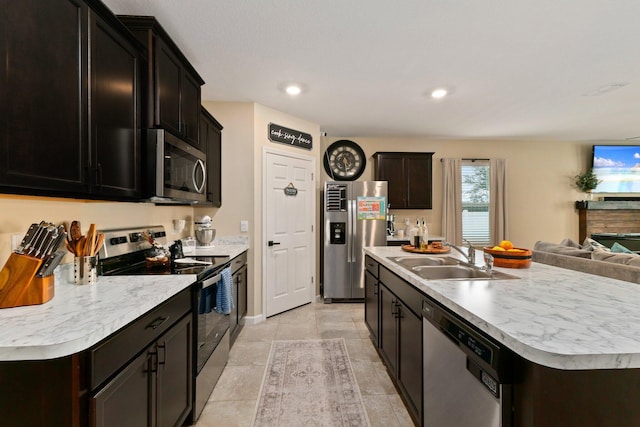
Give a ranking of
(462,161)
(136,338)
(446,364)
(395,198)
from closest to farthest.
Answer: (136,338)
(446,364)
(395,198)
(462,161)

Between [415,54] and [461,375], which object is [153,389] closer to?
[461,375]

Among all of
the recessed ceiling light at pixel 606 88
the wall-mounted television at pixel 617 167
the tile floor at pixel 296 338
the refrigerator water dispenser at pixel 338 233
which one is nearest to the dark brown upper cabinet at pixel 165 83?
the tile floor at pixel 296 338

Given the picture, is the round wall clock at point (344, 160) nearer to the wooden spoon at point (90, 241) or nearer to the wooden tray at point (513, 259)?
the wooden tray at point (513, 259)

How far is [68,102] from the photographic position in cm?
129

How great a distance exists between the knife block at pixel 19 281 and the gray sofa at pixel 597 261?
3.49 meters

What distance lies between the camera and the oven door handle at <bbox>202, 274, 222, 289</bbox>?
74.7 inches

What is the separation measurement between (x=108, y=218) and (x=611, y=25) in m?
3.78

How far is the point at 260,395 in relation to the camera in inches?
82.1

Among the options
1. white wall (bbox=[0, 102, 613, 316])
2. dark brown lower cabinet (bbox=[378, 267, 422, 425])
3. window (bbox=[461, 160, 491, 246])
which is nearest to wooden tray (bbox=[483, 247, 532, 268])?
dark brown lower cabinet (bbox=[378, 267, 422, 425])

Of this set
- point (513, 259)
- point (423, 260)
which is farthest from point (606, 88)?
point (423, 260)

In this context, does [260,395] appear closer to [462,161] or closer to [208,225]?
[208,225]

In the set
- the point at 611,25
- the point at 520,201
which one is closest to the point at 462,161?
the point at 520,201

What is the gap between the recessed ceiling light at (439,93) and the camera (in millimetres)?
3152

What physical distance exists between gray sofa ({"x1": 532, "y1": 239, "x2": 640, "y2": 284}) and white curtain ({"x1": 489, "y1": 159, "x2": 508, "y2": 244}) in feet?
6.01
